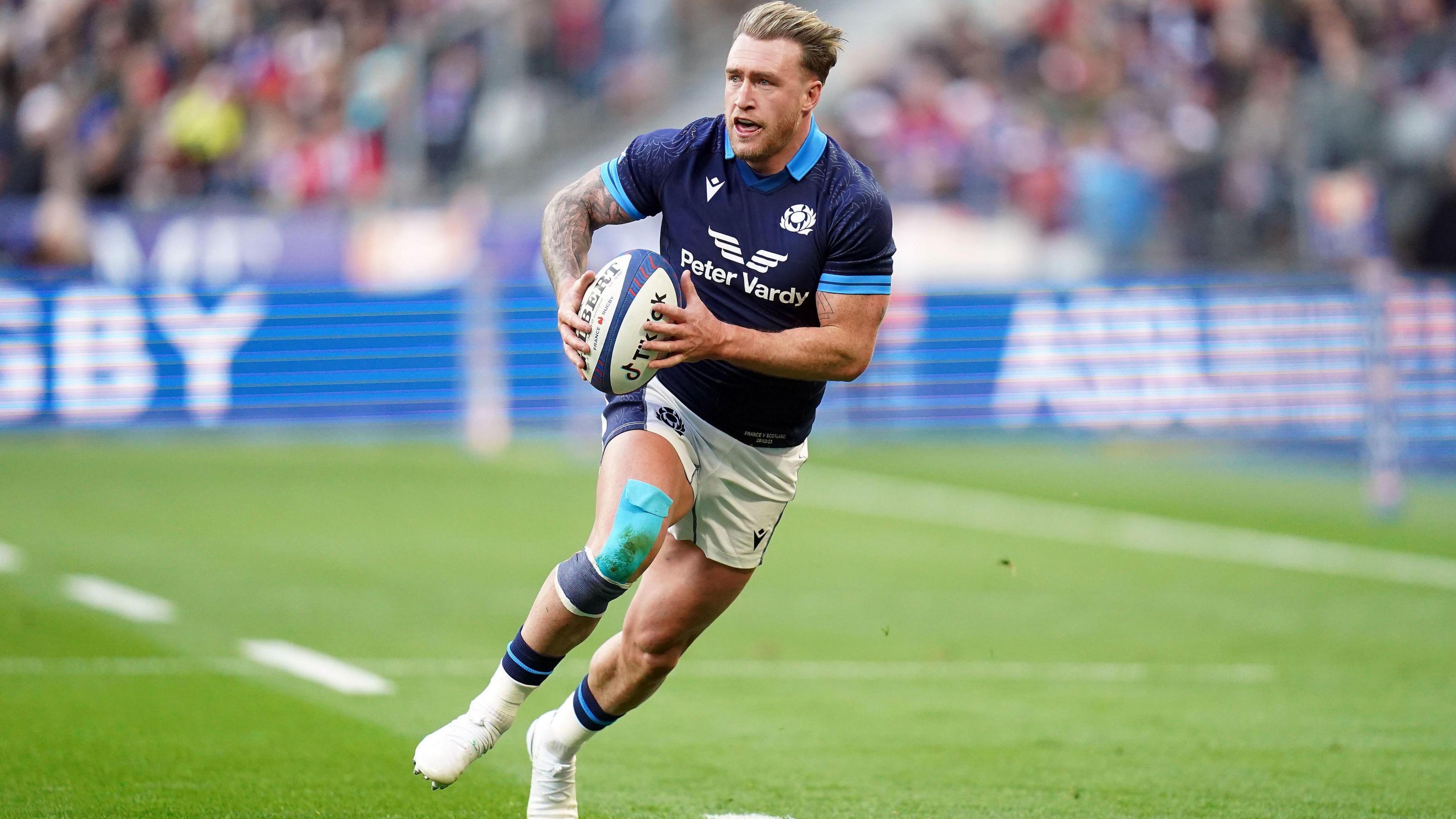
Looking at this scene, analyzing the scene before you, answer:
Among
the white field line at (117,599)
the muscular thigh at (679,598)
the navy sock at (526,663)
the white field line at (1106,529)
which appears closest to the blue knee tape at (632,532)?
the muscular thigh at (679,598)

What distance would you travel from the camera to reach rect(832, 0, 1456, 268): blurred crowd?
59.7 ft

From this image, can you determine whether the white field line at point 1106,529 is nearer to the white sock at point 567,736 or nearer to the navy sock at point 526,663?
the white sock at point 567,736

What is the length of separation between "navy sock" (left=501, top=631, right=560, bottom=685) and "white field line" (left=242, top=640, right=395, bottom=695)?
2398 millimetres

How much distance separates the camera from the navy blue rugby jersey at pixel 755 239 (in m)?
5.69

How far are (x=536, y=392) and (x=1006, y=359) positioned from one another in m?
4.26

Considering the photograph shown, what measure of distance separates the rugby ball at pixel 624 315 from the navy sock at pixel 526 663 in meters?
0.84

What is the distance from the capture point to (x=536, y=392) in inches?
667

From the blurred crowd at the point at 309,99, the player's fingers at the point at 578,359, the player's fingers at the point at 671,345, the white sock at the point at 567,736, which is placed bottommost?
the blurred crowd at the point at 309,99

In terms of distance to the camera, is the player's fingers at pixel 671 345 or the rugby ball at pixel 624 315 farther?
the rugby ball at pixel 624 315

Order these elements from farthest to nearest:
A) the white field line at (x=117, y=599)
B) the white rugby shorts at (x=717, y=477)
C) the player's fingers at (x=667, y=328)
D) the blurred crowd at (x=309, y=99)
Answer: the blurred crowd at (x=309, y=99) < the white field line at (x=117, y=599) < the white rugby shorts at (x=717, y=477) < the player's fingers at (x=667, y=328)

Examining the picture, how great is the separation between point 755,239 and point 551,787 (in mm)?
1817

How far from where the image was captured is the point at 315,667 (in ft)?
27.7

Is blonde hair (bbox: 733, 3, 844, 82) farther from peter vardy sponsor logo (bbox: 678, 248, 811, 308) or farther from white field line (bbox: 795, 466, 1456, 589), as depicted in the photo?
white field line (bbox: 795, 466, 1456, 589)

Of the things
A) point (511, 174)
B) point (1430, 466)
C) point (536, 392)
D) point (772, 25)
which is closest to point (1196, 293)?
point (1430, 466)
